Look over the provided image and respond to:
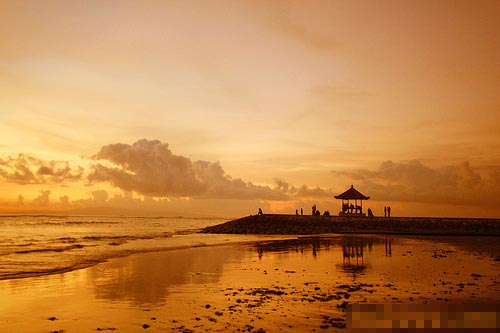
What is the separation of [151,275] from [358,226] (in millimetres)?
52096

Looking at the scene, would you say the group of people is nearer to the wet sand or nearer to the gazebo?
the gazebo

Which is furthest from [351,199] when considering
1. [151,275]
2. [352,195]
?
[151,275]

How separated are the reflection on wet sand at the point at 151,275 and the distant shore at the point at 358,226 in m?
38.8

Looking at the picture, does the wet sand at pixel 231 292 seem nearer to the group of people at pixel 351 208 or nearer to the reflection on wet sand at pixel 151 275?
the reflection on wet sand at pixel 151 275

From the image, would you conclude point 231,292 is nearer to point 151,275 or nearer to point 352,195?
point 151,275

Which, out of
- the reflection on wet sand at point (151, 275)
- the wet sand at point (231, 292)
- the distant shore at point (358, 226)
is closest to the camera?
the wet sand at point (231, 292)

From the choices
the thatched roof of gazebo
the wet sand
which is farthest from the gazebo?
the wet sand

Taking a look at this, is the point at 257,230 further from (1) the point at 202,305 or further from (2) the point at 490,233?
(1) the point at 202,305

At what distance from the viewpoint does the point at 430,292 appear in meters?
16.9

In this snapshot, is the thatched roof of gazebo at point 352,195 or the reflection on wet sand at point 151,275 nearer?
the reflection on wet sand at point 151,275

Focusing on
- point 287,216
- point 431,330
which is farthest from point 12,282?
point 287,216

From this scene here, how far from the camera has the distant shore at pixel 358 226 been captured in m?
66.9

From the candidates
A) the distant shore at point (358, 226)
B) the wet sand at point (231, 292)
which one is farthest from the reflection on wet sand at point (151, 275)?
the distant shore at point (358, 226)

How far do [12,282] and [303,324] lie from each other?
1649 centimetres
